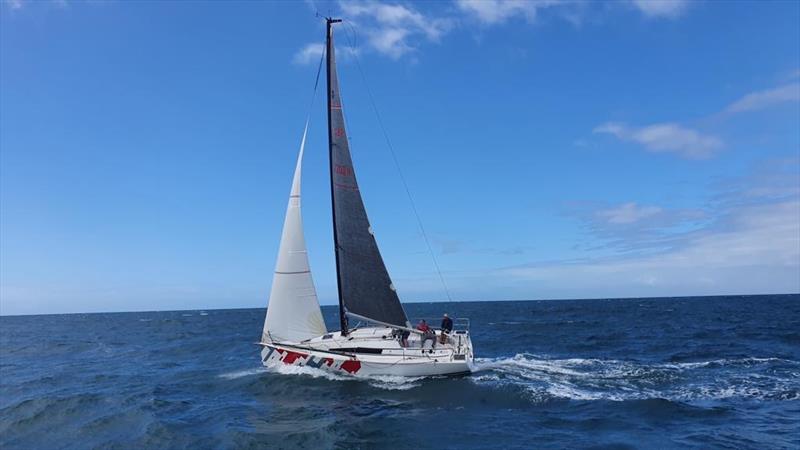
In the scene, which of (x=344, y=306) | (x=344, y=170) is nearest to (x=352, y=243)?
(x=344, y=306)

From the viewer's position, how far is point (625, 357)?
99.7 ft

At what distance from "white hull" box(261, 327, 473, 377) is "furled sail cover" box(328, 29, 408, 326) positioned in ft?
5.16

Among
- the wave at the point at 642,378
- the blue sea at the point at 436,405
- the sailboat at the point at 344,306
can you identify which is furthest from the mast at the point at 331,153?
the wave at the point at 642,378

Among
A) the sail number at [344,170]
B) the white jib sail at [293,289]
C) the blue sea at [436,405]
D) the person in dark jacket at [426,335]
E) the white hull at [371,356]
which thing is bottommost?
the blue sea at [436,405]

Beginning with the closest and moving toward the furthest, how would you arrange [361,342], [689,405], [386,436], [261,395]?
[386,436] → [689,405] → [261,395] → [361,342]

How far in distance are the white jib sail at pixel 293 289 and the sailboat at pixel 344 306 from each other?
4 centimetres

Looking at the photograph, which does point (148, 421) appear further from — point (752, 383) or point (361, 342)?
point (752, 383)

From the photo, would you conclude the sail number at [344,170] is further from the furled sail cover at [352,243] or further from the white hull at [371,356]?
the white hull at [371,356]

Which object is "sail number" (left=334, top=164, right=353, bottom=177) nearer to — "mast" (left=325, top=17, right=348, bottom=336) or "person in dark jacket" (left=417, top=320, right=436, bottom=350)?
"mast" (left=325, top=17, right=348, bottom=336)

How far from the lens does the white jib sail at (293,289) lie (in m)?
23.8

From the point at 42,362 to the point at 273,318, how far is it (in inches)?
939

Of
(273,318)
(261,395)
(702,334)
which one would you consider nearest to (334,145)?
(273,318)

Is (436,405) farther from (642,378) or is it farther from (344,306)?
(642,378)

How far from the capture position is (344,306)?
81.6 ft
